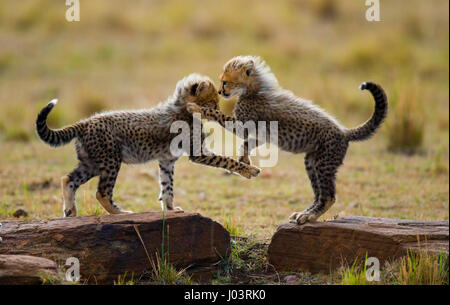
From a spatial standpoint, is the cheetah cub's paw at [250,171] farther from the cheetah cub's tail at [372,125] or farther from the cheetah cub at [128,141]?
the cheetah cub's tail at [372,125]

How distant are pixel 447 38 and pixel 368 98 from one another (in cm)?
499

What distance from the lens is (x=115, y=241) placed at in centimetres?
488

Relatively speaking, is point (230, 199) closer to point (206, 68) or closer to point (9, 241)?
point (9, 241)

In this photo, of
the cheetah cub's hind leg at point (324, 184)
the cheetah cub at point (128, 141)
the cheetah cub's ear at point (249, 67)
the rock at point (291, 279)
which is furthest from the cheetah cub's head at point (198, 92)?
the rock at point (291, 279)

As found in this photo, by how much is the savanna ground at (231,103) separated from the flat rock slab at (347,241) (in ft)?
0.48

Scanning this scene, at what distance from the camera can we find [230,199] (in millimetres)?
8062

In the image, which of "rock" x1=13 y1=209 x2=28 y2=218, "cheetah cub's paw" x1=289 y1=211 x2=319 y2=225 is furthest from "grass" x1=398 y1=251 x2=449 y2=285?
"rock" x1=13 y1=209 x2=28 y2=218

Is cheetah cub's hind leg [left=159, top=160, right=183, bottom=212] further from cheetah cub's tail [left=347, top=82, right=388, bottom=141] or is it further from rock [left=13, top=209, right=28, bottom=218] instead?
cheetah cub's tail [left=347, top=82, right=388, bottom=141]

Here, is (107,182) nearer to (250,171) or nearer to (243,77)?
(250,171)

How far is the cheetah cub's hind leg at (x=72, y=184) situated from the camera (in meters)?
5.65

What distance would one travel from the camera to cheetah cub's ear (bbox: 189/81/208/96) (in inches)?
235

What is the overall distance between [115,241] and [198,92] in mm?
1706
